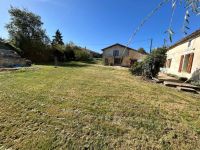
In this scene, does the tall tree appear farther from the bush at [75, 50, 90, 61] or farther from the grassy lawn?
the grassy lawn

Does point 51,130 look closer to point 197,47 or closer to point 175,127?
point 175,127

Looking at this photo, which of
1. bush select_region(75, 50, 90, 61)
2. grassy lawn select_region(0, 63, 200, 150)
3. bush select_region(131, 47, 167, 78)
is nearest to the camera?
grassy lawn select_region(0, 63, 200, 150)

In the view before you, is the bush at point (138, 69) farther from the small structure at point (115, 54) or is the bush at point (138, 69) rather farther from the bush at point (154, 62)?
the small structure at point (115, 54)

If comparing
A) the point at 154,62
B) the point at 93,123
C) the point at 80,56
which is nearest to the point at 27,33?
the point at 80,56

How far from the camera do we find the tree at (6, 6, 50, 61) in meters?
21.1

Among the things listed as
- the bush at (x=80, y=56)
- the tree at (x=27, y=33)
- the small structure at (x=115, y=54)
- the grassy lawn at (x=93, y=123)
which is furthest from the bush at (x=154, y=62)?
the bush at (x=80, y=56)

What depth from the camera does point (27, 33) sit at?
22531mm

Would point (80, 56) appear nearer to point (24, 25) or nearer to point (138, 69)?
point (24, 25)

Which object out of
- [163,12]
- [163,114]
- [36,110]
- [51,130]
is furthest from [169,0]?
[36,110]

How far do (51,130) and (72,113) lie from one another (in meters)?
0.82

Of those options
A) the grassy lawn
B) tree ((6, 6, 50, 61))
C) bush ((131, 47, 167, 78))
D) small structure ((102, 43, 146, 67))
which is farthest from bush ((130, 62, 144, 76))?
small structure ((102, 43, 146, 67))

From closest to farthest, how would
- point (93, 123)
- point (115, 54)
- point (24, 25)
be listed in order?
1. point (93, 123)
2. point (24, 25)
3. point (115, 54)

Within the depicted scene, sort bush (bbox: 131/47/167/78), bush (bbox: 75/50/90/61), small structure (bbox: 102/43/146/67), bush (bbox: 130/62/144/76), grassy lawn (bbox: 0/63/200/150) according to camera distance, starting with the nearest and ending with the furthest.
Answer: grassy lawn (bbox: 0/63/200/150)
bush (bbox: 131/47/167/78)
bush (bbox: 130/62/144/76)
small structure (bbox: 102/43/146/67)
bush (bbox: 75/50/90/61)

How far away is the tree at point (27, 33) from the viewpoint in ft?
69.4
